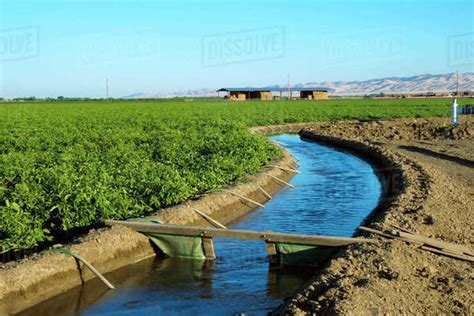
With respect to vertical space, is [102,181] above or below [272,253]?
above

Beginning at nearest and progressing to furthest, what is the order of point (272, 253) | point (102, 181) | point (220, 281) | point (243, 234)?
point (220, 281) → point (243, 234) → point (272, 253) → point (102, 181)

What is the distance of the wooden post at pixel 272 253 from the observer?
352 inches

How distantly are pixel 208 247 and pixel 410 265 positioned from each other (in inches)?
132

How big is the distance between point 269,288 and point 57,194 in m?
4.21

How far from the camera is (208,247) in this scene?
942 centimetres

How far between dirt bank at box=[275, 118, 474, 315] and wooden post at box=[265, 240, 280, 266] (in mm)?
1206

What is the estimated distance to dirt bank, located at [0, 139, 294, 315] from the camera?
7.50 metres

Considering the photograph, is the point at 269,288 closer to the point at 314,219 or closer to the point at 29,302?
the point at 29,302

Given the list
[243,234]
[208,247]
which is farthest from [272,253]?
[208,247]

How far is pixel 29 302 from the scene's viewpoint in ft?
24.7

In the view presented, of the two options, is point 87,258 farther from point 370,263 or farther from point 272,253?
point 370,263

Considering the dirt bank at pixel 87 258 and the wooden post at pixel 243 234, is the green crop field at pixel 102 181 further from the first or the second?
the wooden post at pixel 243 234

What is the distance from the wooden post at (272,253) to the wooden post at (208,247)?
1.00m

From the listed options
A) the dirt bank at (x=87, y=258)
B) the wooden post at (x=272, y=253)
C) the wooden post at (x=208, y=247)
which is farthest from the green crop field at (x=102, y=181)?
the wooden post at (x=272, y=253)
